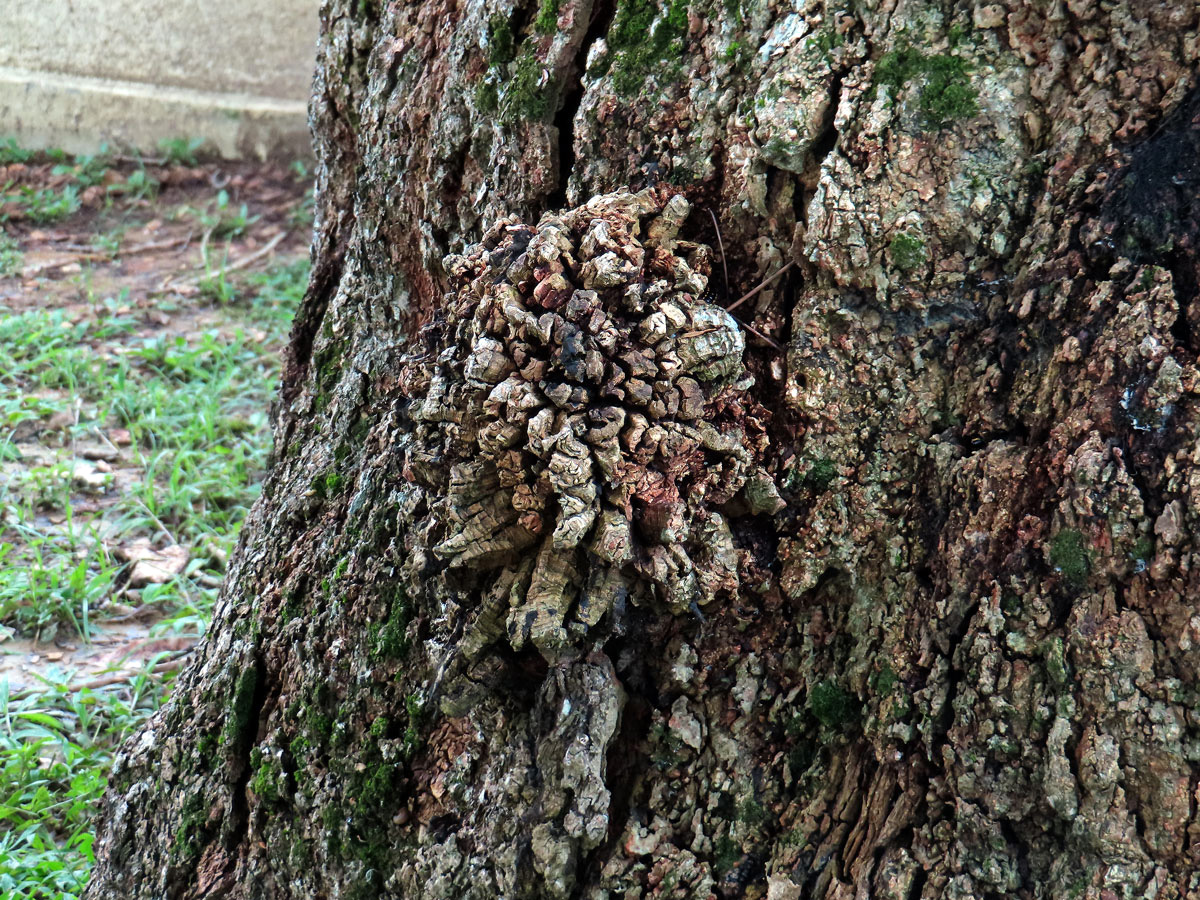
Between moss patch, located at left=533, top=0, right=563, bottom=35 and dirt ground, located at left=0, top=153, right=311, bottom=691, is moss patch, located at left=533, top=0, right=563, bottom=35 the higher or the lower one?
the higher one

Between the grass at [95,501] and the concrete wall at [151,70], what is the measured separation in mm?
2129

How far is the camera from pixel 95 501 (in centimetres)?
376

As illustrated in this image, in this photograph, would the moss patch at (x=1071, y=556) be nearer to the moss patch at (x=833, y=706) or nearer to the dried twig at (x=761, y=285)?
the moss patch at (x=833, y=706)

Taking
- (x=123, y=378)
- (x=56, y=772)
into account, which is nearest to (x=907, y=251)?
(x=56, y=772)

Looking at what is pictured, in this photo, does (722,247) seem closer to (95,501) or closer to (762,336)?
(762,336)

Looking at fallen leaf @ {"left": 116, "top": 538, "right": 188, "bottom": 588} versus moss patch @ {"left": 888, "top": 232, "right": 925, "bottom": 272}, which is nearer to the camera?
moss patch @ {"left": 888, "top": 232, "right": 925, "bottom": 272}

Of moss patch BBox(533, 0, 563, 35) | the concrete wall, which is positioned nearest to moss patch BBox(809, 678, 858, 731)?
moss patch BBox(533, 0, 563, 35)

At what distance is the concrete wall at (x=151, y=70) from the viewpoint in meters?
6.91

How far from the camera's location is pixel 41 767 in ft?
8.79

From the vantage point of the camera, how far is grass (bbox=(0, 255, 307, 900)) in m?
2.57

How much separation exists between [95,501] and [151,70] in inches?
175

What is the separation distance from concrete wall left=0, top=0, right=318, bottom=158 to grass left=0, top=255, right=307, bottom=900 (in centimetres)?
213

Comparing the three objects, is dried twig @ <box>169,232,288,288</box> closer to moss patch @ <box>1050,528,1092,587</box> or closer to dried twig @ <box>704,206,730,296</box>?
dried twig @ <box>704,206,730,296</box>

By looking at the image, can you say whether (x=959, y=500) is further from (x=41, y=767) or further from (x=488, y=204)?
(x=41, y=767)
